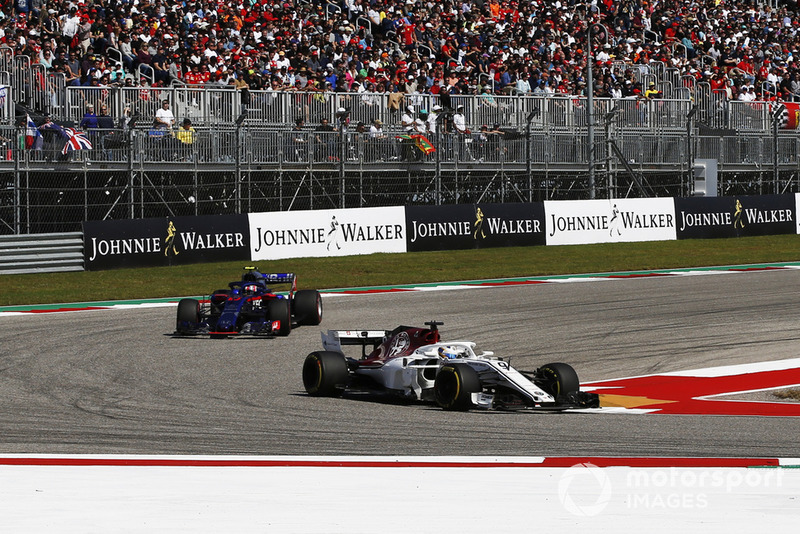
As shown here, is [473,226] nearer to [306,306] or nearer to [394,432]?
[306,306]

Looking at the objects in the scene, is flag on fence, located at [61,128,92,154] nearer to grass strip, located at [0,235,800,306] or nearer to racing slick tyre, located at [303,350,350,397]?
grass strip, located at [0,235,800,306]

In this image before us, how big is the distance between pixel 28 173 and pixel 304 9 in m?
10.7

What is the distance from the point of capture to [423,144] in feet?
93.6

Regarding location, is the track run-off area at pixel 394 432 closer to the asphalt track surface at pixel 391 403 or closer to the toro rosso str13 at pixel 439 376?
the asphalt track surface at pixel 391 403

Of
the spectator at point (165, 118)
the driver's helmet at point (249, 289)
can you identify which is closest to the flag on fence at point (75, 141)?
the spectator at point (165, 118)

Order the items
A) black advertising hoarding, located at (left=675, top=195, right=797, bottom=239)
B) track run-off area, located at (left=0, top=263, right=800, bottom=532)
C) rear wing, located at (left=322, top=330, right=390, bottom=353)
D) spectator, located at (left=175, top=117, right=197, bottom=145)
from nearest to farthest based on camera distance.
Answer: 1. track run-off area, located at (left=0, top=263, right=800, bottom=532)
2. rear wing, located at (left=322, top=330, right=390, bottom=353)
3. spectator, located at (left=175, top=117, right=197, bottom=145)
4. black advertising hoarding, located at (left=675, top=195, right=797, bottom=239)

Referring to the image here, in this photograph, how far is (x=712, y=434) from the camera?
904 cm

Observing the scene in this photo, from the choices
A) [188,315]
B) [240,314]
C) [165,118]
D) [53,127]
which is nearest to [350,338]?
[240,314]

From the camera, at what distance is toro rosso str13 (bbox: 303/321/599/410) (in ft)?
Result: 34.0

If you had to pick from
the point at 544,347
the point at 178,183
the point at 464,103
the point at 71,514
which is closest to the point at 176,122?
the point at 178,183

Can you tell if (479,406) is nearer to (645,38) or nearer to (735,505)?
(735,505)

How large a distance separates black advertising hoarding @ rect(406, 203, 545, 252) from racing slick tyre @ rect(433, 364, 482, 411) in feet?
56.4

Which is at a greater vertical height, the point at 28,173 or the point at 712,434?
the point at 28,173

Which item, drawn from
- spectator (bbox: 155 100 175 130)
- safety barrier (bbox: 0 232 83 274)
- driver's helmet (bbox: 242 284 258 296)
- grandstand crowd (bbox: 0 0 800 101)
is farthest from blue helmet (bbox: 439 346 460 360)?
grandstand crowd (bbox: 0 0 800 101)
